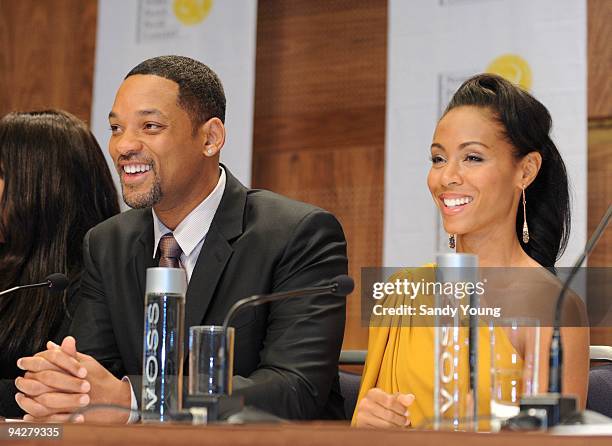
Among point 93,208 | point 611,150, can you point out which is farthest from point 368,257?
point 93,208

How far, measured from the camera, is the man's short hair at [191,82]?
2609 mm

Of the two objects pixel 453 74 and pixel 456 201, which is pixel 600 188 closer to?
pixel 453 74

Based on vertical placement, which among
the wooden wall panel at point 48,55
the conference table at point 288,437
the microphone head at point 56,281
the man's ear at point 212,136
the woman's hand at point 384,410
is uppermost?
the wooden wall panel at point 48,55

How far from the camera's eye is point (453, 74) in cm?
363

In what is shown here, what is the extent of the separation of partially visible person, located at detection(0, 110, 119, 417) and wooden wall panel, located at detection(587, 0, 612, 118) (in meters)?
1.69

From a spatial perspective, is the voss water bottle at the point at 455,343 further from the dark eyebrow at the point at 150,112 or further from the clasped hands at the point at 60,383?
the dark eyebrow at the point at 150,112

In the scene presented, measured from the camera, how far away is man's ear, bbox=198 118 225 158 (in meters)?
2.65

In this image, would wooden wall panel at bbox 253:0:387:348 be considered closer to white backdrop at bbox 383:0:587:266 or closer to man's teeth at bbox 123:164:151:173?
white backdrop at bbox 383:0:587:266

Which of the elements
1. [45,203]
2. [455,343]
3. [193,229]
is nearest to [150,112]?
[193,229]

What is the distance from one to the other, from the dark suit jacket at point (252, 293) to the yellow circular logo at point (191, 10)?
1561 mm

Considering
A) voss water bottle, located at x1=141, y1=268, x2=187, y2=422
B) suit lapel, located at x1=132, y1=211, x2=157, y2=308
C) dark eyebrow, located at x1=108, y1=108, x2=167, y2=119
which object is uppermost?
dark eyebrow, located at x1=108, y1=108, x2=167, y2=119

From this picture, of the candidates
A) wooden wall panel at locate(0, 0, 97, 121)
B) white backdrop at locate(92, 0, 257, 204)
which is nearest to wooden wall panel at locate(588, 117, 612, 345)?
white backdrop at locate(92, 0, 257, 204)

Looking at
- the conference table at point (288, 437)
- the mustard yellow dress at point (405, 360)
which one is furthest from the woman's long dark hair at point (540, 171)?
the conference table at point (288, 437)

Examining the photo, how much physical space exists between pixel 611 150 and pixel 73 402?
2.28m
